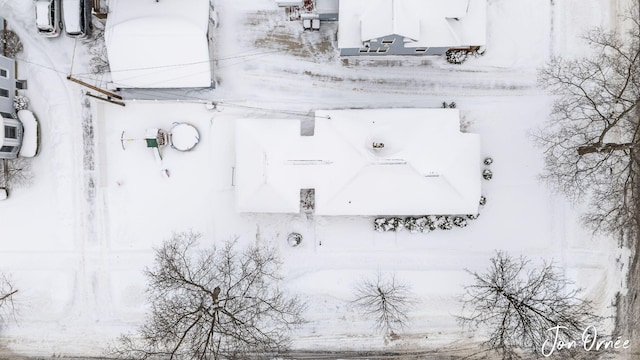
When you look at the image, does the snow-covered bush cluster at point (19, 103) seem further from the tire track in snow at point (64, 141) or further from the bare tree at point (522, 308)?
the bare tree at point (522, 308)

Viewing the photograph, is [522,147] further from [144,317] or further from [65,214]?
[65,214]

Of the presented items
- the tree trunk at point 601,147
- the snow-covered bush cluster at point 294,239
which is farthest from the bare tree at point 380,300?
the tree trunk at point 601,147

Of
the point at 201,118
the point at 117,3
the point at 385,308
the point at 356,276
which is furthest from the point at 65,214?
the point at 385,308

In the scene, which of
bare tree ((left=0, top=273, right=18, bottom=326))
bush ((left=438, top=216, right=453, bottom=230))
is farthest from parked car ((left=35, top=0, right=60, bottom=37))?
bush ((left=438, top=216, right=453, bottom=230))

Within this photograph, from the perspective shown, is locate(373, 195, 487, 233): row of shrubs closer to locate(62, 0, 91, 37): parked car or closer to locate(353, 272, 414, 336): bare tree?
locate(353, 272, 414, 336): bare tree

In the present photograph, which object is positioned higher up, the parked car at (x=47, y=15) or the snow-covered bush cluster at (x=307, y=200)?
the parked car at (x=47, y=15)
